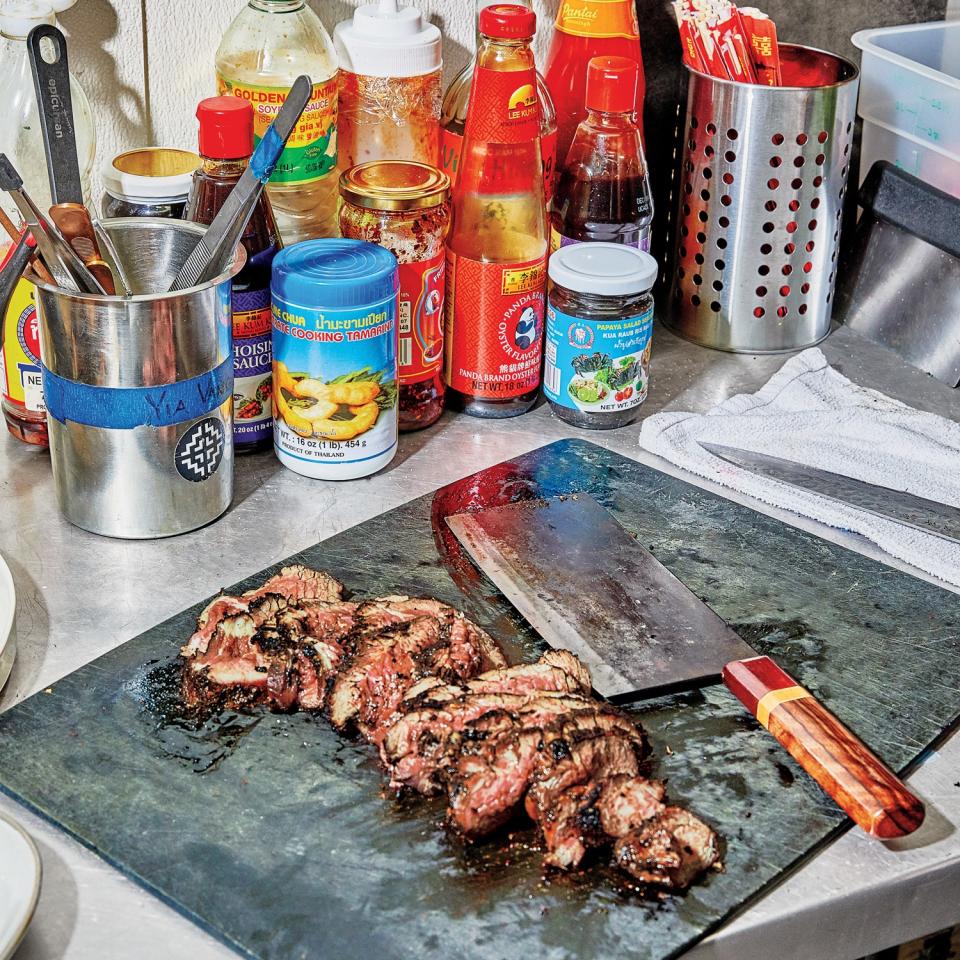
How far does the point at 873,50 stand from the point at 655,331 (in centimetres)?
37

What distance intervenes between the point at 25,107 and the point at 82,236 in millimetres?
194

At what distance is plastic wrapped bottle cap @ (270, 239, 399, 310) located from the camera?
1.03 meters

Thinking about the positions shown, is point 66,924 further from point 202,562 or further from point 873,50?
point 873,50

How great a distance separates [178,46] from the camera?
1.19 meters

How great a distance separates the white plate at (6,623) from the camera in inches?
34.3

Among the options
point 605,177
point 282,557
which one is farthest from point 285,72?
point 282,557

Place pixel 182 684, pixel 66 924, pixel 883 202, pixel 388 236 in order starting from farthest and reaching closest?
1. pixel 883 202
2. pixel 388 236
3. pixel 182 684
4. pixel 66 924

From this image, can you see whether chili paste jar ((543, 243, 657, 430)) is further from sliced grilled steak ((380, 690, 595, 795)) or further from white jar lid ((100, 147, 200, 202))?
sliced grilled steak ((380, 690, 595, 795))

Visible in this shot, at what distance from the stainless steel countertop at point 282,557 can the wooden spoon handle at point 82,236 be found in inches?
8.1

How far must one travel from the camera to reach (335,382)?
41.9 inches

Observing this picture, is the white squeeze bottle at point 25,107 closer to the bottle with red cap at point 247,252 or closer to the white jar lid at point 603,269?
the bottle with red cap at point 247,252

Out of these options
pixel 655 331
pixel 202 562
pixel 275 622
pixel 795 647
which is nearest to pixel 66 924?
pixel 275 622

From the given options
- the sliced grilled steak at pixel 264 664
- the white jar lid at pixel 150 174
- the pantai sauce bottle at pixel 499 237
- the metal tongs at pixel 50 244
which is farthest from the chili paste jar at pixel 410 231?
the sliced grilled steak at pixel 264 664

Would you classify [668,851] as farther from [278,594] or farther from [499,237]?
[499,237]
